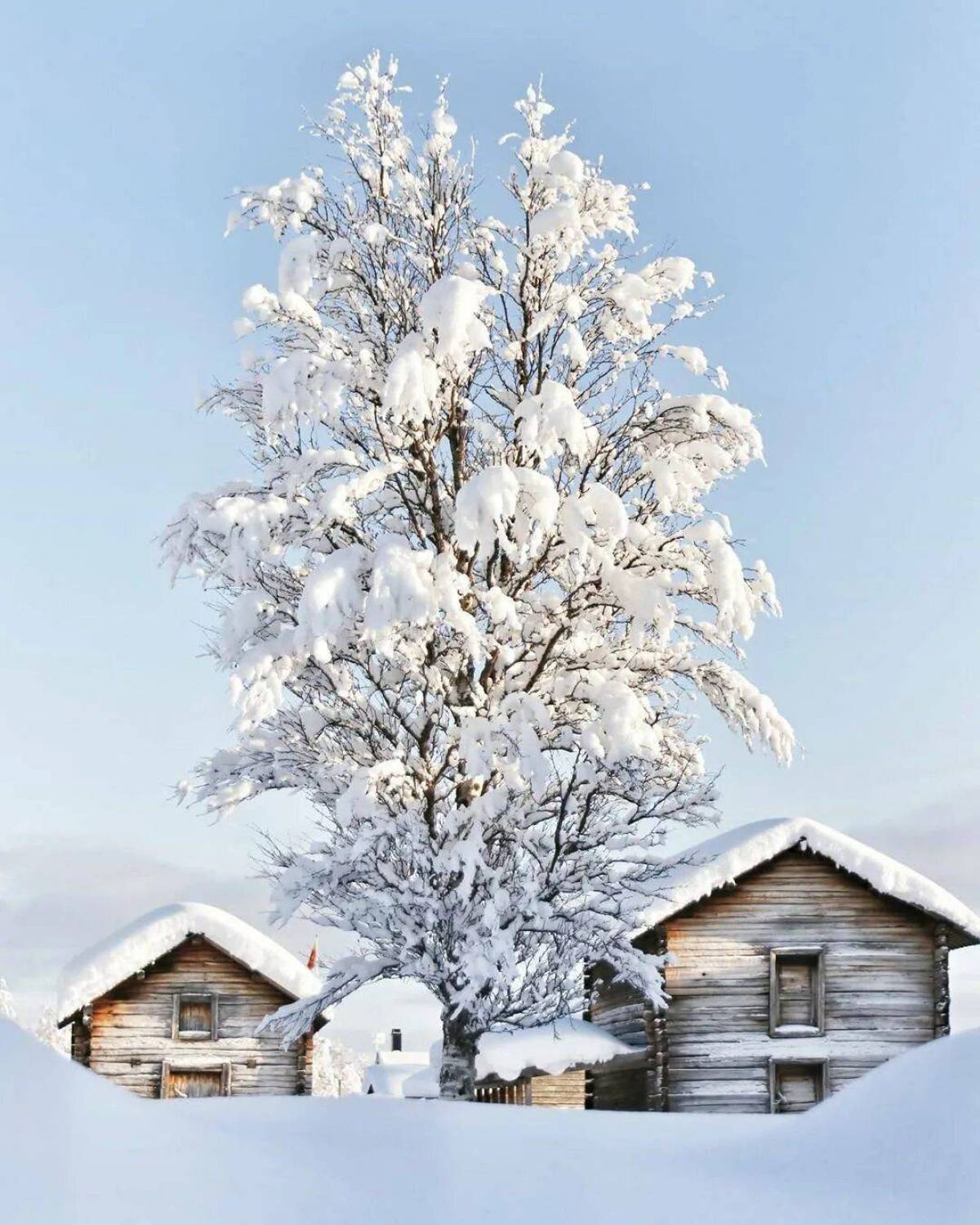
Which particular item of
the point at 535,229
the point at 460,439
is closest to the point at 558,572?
the point at 460,439

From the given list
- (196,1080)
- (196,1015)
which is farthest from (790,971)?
(196,1080)

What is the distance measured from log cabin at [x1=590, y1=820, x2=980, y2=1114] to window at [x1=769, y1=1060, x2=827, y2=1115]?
0.02 m

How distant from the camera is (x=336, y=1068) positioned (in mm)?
112375

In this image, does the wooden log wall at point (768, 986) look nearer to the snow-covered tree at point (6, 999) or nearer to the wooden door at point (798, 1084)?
the wooden door at point (798, 1084)

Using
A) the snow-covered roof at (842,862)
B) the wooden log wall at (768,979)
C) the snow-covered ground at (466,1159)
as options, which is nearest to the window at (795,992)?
the wooden log wall at (768,979)

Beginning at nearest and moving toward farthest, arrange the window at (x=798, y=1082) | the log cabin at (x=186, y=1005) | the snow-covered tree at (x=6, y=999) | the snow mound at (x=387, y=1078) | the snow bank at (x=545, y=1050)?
the window at (x=798, y=1082) → the snow bank at (x=545, y=1050) → the log cabin at (x=186, y=1005) → the snow mound at (x=387, y=1078) → the snow-covered tree at (x=6, y=999)

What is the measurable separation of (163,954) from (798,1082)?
12133 millimetres

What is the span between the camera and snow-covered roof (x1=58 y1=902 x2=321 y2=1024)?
24016mm

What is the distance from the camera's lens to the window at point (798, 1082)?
72.1 feet

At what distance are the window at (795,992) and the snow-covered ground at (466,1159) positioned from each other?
13632 millimetres

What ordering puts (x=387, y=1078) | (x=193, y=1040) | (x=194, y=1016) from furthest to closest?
(x=387, y=1078), (x=194, y=1016), (x=193, y=1040)

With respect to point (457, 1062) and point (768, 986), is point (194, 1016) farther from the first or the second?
point (457, 1062)

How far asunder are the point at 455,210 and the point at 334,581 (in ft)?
18.5

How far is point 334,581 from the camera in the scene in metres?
13.2
